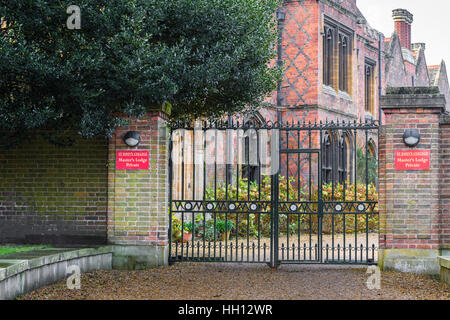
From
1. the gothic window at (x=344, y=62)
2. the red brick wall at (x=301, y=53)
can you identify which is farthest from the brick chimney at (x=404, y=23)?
the red brick wall at (x=301, y=53)

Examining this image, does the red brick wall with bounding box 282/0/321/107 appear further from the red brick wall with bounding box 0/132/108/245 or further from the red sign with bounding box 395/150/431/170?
the red brick wall with bounding box 0/132/108/245

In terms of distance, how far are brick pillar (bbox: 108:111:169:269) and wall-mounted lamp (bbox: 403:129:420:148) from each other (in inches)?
141

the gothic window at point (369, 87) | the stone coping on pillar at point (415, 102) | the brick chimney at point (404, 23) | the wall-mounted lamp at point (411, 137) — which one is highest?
the brick chimney at point (404, 23)

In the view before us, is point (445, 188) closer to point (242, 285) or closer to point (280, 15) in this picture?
point (242, 285)

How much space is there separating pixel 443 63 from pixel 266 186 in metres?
26.4

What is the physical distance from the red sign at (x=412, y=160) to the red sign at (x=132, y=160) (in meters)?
3.78

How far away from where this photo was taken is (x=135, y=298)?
7.16m

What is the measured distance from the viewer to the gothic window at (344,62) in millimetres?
23044

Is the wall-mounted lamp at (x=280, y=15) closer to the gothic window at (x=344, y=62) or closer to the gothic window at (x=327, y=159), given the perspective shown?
the gothic window at (x=344, y=62)

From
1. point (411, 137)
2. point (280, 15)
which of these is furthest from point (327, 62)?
point (411, 137)

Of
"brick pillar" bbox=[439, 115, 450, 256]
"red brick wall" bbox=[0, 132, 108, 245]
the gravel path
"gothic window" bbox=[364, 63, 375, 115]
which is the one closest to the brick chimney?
"gothic window" bbox=[364, 63, 375, 115]

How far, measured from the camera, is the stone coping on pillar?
9141mm

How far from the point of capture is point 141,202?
9.50 m

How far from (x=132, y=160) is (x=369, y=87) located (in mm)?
18803
